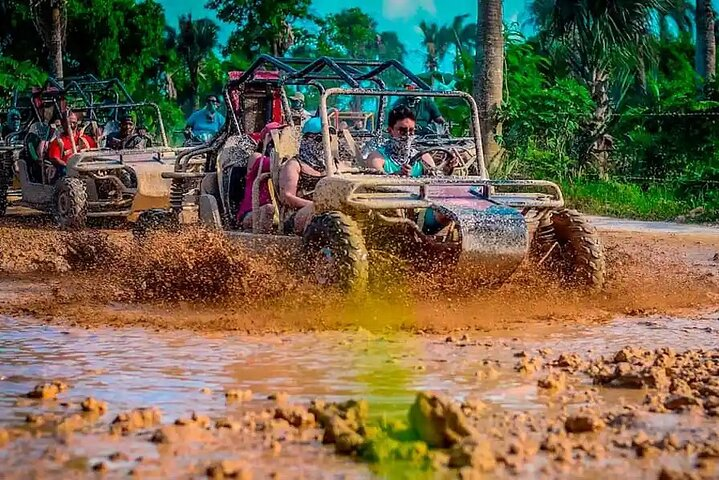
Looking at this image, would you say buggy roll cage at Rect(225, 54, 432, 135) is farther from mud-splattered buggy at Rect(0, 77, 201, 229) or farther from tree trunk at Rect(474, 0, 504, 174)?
tree trunk at Rect(474, 0, 504, 174)

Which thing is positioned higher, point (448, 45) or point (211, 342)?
point (448, 45)

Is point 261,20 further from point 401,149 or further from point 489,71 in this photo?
point 401,149

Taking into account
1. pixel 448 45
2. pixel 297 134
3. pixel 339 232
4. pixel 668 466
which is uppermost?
pixel 448 45

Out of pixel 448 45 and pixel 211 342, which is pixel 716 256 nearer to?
pixel 211 342

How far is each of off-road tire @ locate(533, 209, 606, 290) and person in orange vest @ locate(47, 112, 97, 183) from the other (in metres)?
8.21

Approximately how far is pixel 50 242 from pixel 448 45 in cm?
7745

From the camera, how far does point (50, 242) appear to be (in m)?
13.6

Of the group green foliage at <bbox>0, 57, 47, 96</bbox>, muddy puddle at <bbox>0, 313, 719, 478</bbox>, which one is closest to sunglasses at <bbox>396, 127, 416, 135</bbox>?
muddy puddle at <bbox>0, 313, 719, 478</bbox>

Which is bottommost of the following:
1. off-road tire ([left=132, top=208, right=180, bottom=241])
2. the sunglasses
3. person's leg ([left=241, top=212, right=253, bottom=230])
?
off-road tire ([left=132, top=208, right=180, bottom=241])

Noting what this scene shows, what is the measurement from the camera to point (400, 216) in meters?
8.58

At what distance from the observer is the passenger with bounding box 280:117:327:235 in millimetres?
9359

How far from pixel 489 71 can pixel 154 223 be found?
26.3 ft

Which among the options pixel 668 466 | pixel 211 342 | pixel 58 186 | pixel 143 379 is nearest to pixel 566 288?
pixel 211 342

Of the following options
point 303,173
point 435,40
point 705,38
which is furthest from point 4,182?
point 435,40
